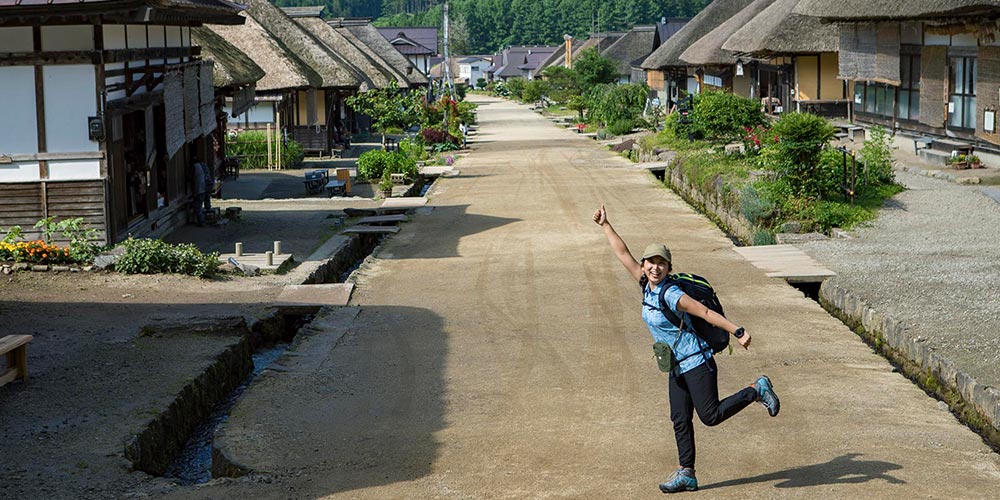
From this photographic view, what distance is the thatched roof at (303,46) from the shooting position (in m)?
39.1

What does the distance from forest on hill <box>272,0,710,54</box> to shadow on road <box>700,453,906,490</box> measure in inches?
5525

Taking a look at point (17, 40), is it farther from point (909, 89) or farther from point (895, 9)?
point (909, 89)

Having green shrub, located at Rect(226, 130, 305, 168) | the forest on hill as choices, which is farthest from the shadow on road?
the forest on hill

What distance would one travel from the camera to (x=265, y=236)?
19.2 metres

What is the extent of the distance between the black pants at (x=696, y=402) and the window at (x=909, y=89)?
19.9m

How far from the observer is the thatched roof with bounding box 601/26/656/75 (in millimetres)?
76750

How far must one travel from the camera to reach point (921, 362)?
10.1m

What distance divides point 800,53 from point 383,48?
35.4 metres

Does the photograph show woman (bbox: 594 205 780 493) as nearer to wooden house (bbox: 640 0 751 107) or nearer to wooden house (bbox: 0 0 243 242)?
wooden house (bbox: 0 0 243 242)

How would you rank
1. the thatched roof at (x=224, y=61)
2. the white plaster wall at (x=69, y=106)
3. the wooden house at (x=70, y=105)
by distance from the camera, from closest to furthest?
the wooden house at (x=70, y=105), the white plaster wall at (x=69, y=106), the thatched roof at (x=224, y=61)

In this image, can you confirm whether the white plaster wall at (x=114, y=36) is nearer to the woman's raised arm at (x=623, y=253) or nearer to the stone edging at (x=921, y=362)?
the stone edging at (x=921, y=362)

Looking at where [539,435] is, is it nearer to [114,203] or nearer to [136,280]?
[136,280]

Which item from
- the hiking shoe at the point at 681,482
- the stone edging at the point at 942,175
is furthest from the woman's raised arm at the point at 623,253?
the stone edging at the point at 942,175

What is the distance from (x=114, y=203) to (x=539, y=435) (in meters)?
9.53
